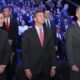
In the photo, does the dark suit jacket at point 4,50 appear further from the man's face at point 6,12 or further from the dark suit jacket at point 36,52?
the man's face at point 6,12

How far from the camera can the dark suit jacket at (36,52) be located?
4.49 metres

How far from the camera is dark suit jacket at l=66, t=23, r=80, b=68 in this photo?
4.57 metres

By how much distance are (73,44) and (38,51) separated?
50 cm

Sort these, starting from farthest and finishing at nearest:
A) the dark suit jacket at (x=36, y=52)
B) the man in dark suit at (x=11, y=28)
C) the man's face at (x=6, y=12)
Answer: the man in dark suit at (x=11, y=28) < the man's face at (x=6, y=12) < the dark suit jacket at (x=36, y=52)

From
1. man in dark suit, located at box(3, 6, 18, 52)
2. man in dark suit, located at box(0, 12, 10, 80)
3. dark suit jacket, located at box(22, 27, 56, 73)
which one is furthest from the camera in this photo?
man in dark suit, located at box(3, 6, 18, 52)

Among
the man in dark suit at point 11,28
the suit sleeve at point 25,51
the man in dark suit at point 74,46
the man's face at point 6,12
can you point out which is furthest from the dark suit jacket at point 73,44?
the man in dark suit at point 11,28

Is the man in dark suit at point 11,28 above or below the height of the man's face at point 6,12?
below

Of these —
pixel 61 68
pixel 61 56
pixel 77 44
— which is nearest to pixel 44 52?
pixel 77 44

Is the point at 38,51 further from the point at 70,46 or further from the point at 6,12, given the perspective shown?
the point at 6,12

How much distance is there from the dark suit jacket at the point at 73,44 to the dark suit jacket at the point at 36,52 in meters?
0.23

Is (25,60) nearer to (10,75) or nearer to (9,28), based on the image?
(10,75)

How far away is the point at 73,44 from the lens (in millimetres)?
4602

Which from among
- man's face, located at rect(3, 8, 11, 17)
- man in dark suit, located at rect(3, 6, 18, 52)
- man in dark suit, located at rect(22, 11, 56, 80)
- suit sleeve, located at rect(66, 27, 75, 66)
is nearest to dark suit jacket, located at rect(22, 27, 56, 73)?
man in dark suit, located at rect(22, 11, 56, 80)

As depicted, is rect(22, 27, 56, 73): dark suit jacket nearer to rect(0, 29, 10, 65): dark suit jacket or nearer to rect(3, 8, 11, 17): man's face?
rect(0, 29, 10, 65): dark suit jacket
